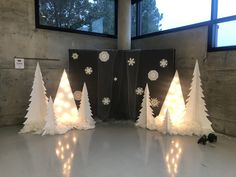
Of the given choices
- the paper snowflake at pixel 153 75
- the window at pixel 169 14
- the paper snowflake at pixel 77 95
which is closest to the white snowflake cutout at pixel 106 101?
the paper snowflake at pixel 77 95

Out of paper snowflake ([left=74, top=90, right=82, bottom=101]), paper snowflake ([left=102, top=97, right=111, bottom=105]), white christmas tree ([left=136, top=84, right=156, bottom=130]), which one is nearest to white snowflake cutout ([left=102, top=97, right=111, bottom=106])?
paper snowflake ([left=102, top=97, right=111, bottom=105])

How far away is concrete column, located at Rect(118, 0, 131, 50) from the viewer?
183 inches

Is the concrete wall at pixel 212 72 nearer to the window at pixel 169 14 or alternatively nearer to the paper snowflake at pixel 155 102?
the window at pixel 169 14

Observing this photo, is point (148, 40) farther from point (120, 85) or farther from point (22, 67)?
point (22, 67)

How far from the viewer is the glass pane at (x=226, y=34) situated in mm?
3357

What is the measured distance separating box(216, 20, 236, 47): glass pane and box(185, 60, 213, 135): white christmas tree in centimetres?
55

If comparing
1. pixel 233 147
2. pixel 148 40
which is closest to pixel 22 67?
pixel 148 40

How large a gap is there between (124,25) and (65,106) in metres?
2.22

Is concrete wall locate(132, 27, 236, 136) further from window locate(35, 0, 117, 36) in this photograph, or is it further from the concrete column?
window locate(35, 0, 117, 36)

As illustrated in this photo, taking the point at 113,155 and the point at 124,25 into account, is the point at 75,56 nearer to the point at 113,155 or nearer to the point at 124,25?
the point at 124,25

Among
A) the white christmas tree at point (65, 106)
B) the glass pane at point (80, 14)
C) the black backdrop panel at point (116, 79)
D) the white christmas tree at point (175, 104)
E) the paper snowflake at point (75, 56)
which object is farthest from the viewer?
the glass pane at point (80, 14)

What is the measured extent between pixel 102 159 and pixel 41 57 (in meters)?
2.69

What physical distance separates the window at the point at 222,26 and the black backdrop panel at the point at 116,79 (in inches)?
37.9

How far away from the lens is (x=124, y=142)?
321 cm
